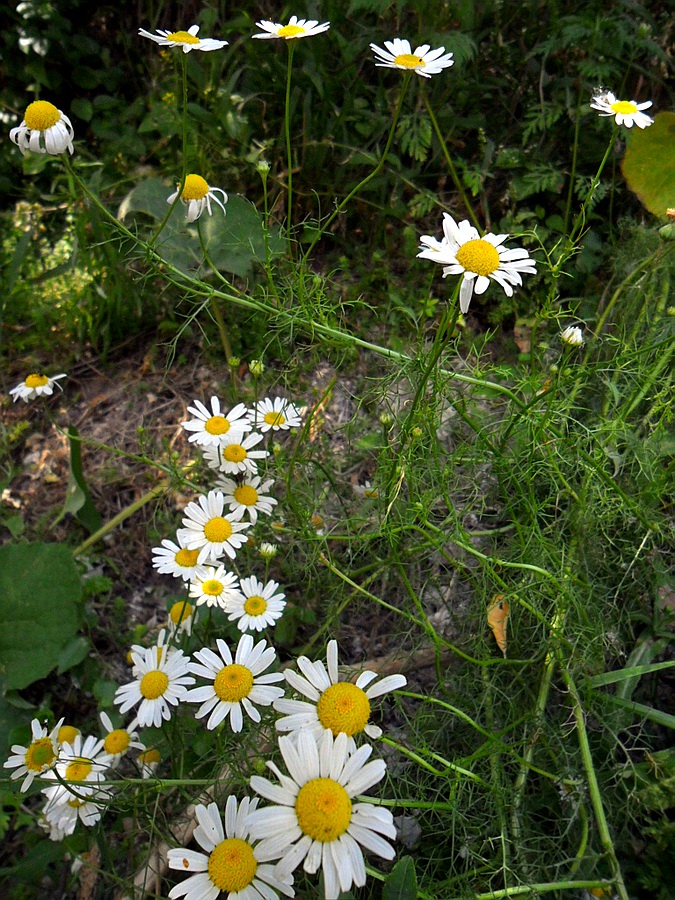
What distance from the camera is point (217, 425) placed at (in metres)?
1.33

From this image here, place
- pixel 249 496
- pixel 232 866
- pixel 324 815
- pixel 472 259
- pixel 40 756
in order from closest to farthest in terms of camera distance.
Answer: pixel 324 815 < pixel 232 866 < pixel 472 259 < pixel 40 756 < pixel 249 496

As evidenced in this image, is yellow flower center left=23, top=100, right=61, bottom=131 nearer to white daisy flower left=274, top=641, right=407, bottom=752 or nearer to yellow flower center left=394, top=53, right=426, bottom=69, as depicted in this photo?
yellow flower center left=394, top=53, right=426, bottom=69

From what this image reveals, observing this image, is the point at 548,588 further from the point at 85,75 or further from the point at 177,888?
the point at 85,75

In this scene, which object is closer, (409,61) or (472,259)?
(472,259)

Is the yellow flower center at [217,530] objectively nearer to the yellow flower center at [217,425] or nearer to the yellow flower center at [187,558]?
the yellow flower center at [187,558]

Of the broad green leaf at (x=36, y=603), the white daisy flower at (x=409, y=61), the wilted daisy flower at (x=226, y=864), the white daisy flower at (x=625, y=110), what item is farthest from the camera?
the broad green leaf at (x=36, y=603)

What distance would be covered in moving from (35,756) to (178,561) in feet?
1.22

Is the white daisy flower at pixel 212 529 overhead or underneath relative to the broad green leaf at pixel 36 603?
overhead

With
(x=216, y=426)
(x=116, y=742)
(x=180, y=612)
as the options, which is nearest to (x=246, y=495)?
(x=216, y=426)

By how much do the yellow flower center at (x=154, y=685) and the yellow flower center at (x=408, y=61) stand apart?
1014 millimetres

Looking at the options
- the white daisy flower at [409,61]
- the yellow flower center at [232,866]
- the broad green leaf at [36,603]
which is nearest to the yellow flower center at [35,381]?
the broad green leaf at [36,603]

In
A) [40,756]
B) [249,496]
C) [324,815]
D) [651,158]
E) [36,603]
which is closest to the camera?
[324,815]

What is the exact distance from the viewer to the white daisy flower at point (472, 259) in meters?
0.95

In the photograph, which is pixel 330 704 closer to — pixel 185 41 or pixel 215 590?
pixel 215 590
